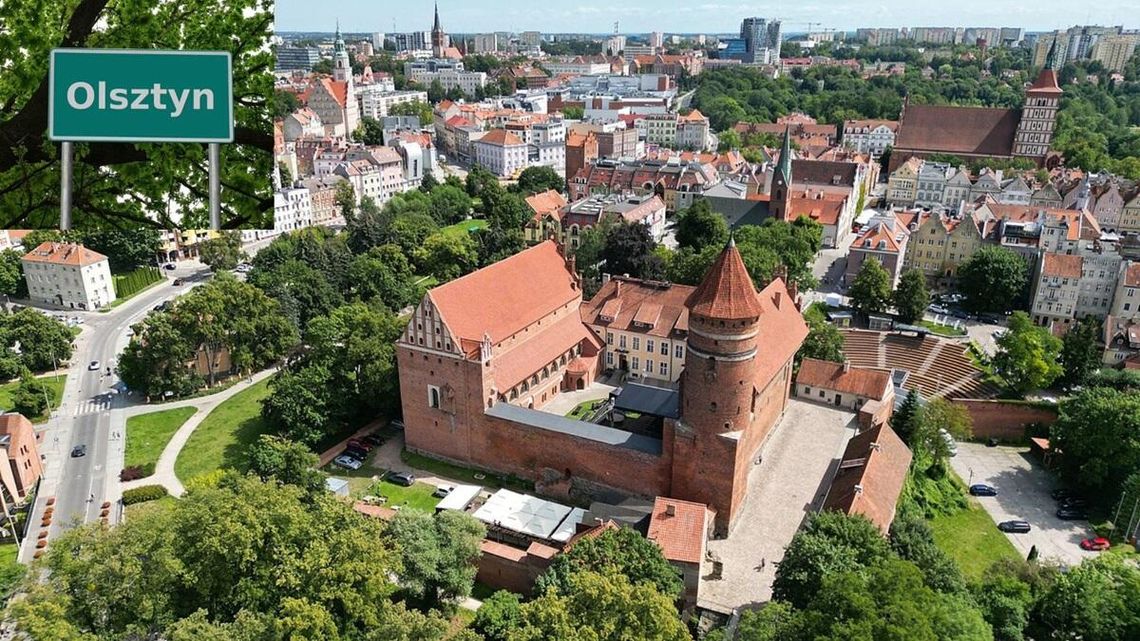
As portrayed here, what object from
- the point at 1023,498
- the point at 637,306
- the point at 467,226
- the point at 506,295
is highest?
the point at 506,295

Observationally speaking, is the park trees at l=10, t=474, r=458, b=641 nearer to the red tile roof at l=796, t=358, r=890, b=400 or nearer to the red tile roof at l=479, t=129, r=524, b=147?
the red tile roof at l=796, t=358, r=890, b=400

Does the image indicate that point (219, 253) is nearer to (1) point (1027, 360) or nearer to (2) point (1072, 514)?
(1) point (1027, 360)

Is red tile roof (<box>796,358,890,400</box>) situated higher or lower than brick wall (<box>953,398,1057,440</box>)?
higher

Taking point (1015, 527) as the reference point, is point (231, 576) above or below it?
above

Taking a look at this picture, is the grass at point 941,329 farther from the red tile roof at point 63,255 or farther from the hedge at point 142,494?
the red tile roof at point 63,255

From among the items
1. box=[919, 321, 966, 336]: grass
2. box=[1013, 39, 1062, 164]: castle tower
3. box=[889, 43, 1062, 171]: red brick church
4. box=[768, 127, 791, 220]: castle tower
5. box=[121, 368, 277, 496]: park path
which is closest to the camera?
box=[121, 368, 277, 496]: park path

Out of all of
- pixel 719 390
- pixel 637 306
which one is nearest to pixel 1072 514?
pixel 719 390

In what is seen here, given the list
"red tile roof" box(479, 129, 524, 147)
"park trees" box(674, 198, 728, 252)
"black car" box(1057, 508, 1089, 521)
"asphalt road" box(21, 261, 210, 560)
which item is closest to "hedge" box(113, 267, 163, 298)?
"asphalt road" box(21, 261, 210, 560)
